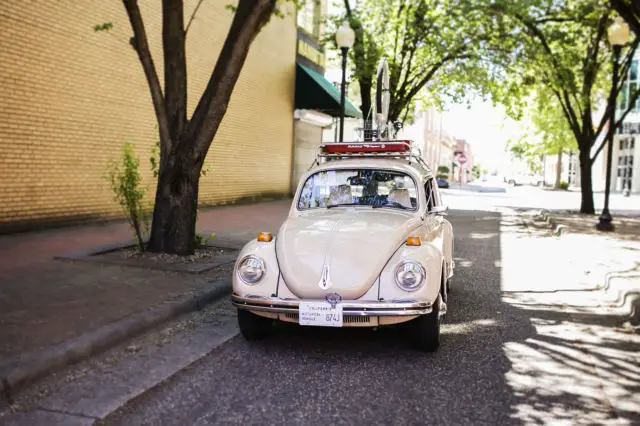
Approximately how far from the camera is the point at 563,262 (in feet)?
31.6

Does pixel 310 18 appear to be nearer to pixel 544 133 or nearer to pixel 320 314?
pixel 320 314

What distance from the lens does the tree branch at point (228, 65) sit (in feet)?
25.5

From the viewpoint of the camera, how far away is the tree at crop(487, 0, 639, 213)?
17.1 metres

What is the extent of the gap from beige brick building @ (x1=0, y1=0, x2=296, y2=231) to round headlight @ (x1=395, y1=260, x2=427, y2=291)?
7.82 metres

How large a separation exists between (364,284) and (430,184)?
2.48 meters

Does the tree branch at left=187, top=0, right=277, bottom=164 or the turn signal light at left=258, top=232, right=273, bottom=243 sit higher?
the tree branch at left=187, top=0, right=277, bottom=164

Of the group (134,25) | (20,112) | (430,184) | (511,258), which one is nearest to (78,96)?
(20,112)

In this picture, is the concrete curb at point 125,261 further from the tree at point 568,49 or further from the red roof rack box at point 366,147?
the tree at point 568,49

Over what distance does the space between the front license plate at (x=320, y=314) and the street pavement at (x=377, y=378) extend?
33 cm

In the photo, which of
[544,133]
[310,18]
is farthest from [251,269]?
[544,133]

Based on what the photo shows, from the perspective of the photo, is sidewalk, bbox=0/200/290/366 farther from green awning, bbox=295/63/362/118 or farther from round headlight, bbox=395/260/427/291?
green awning, bbox=295/63/362/118

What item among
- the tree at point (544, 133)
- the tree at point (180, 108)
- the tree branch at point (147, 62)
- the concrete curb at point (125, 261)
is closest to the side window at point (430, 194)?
the concrete curb at point (125, 261)

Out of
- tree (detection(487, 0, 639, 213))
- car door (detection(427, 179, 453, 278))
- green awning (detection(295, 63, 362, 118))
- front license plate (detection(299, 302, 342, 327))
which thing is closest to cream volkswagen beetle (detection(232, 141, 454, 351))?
front license plate (detection(299, 302, 342, 327))

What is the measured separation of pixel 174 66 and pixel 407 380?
18.9 ft
